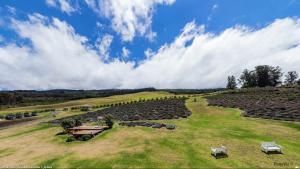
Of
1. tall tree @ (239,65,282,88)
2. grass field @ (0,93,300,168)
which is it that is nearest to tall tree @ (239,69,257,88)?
tall tree @ (239,65,282,88)

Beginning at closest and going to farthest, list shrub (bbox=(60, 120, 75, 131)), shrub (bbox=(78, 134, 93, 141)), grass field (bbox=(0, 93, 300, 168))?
grass field (bbox=(0, 93, 300, 168)), shrub (bbox=(78, 134, 93, 141)), shrub (bbox=(60, 120, 75, 131))

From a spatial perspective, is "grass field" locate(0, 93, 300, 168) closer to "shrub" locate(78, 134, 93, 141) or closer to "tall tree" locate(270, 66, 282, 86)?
"shrub" locate(78, 134, 93, 141)

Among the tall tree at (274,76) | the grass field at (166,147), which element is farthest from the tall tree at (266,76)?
the grass field at (166,147)

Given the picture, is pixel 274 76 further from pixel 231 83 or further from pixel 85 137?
pixel 85 137

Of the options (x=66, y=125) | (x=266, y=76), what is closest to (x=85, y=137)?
(x=66, y=125)

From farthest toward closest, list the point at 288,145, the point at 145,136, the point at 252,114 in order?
the point at 252,114 → the point at 145,136 → the point at 288,145

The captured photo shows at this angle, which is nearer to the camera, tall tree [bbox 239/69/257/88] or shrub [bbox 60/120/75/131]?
shrub [bbox 60/120/75/131]

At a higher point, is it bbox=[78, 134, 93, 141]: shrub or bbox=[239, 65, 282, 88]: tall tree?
bbox=[239, 65, 282, 88]: tall tree

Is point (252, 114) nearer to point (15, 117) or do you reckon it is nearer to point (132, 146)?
point (132, 146)

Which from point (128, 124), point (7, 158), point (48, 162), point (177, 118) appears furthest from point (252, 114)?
point (7, 158)
